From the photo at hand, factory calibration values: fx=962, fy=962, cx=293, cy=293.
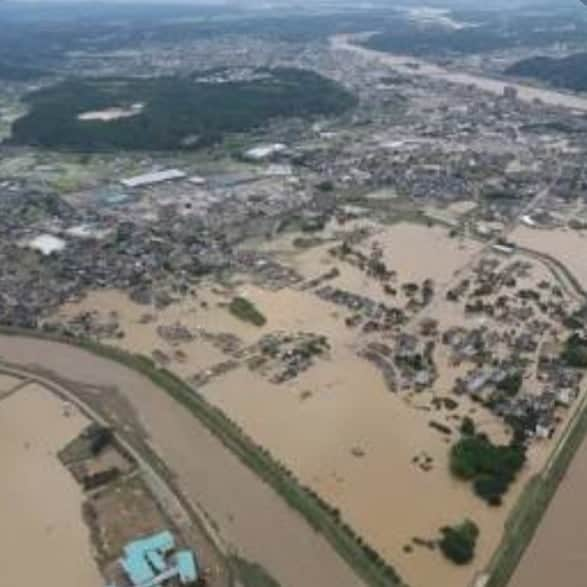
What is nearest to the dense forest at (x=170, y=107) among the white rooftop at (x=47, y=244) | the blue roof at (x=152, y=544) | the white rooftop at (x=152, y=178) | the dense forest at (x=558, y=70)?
the white rooftop at (x=152, y=178)

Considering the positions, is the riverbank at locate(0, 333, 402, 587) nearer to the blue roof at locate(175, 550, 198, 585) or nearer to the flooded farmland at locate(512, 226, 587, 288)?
the blue roof at locate(175, 550, 198, 585)

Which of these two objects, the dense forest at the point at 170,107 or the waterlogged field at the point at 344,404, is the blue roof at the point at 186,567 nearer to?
the waterlogged field at the point at 344,404

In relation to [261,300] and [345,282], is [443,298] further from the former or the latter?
[261,300]

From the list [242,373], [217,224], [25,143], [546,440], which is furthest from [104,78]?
[546,440]

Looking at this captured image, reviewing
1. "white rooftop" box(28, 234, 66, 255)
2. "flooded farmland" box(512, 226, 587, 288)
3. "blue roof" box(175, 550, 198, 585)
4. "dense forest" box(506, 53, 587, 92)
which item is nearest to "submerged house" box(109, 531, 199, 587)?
"blue roof" box(175, 550, 198, 585)

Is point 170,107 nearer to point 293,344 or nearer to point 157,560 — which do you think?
point 293,344

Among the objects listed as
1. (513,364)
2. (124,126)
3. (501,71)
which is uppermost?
(513,364)
